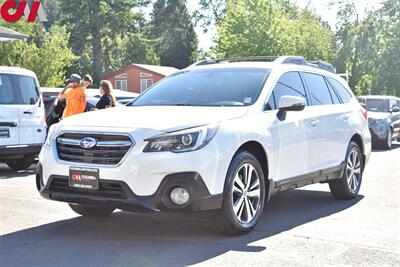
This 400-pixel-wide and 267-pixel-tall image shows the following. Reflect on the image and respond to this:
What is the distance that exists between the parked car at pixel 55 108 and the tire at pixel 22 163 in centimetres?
129

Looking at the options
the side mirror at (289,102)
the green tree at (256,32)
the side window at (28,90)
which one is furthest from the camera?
the green tree at (256,32)

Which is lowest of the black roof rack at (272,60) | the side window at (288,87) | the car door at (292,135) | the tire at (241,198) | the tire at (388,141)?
the tire at (388,141)

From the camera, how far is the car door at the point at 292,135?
6.46m

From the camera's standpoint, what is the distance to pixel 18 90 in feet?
35.9

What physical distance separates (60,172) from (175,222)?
1.44 meters

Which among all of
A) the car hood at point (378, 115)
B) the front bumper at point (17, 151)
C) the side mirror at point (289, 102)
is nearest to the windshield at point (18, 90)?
the front bumper at point (17, 151)

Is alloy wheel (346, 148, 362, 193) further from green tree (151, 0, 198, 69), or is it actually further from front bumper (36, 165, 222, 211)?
green tree (151, 0, 198, 69)

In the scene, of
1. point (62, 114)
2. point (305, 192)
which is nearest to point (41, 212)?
point (305, 192)

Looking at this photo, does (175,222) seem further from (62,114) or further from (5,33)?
(5,33)

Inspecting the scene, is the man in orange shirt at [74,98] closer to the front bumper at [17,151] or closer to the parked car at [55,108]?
the parked car at [55,108]

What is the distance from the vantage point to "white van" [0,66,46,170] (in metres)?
10.7

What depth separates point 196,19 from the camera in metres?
81.6

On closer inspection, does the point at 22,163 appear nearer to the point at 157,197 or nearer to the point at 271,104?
the point at 271,104

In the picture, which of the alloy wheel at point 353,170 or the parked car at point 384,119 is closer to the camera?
the alloy wheel at point 353,170
